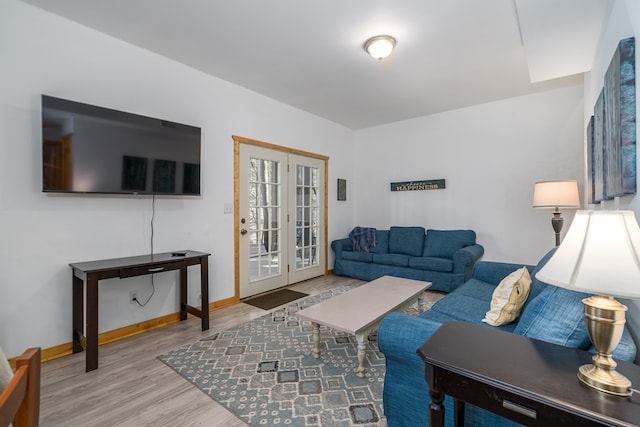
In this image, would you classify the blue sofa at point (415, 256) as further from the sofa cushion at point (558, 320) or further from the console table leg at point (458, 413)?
the console table leg at point (458, 413)

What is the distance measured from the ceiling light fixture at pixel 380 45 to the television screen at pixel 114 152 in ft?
6.18

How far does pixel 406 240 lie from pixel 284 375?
3.16 meters

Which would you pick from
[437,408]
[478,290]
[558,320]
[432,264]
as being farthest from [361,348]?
[432,264]

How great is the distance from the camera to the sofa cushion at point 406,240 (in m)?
4.60

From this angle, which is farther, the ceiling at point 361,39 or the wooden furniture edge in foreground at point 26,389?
the ceiling at point 361,39

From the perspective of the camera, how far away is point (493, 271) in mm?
2928

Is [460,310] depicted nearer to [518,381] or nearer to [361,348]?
[361,348]

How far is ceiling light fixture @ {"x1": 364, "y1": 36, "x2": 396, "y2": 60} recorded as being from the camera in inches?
103

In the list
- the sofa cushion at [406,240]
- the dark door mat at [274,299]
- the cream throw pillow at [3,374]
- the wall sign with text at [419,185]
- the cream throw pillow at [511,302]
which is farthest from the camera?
the wall sign with text at [419,185]

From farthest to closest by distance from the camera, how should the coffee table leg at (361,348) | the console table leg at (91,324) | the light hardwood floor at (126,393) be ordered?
the console table leg at (91,324)
the coffee table leg at (361,348)
the light hardwood floor at (126,393)

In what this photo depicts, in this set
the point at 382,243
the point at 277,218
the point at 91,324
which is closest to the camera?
the point at 91,324

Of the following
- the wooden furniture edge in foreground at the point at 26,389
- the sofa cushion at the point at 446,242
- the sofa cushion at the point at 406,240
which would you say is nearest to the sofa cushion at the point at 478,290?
the sofa cushion at the point at 446,242

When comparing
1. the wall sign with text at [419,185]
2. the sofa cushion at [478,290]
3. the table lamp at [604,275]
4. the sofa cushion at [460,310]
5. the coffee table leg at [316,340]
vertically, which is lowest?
the coffee table leg at [316,340]

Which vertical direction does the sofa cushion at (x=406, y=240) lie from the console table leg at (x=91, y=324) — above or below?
above
